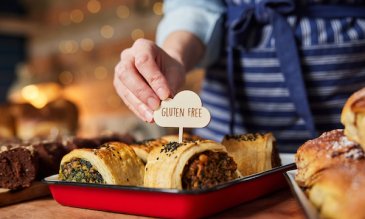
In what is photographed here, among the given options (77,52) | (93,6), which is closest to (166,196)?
(93,6)

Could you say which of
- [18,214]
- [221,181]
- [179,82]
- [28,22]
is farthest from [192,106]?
[28,22]

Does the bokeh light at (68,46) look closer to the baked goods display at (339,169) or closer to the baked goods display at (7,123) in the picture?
the baked goods display at (7,123)

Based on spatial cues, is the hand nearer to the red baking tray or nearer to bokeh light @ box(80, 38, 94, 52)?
the red baking tray

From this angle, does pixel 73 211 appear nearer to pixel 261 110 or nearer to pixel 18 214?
→ pixel 18 214

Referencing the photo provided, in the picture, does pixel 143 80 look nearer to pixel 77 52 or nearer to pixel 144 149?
pixel 144 149

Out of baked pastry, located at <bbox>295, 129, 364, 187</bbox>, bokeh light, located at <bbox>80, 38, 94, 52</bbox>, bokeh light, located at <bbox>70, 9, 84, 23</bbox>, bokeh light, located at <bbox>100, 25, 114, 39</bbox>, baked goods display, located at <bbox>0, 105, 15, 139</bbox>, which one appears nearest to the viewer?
baked pastry, located at <bbox>295, 129, 364, 187</bbox>

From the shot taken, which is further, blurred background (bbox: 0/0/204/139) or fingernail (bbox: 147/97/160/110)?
blurred background (bbox: 0/0/204/139)

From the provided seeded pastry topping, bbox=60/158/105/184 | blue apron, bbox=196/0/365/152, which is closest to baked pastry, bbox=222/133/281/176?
seeded pastry topping, bbox=60/158/105/184
